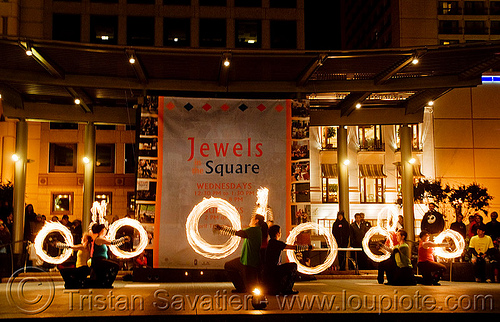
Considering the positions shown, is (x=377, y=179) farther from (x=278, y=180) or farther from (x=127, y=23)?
(x=278, y=180)

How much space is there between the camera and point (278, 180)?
16.7m

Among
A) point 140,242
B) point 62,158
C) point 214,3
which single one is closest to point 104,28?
point 214,3

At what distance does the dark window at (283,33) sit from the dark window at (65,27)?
1242 centimetres

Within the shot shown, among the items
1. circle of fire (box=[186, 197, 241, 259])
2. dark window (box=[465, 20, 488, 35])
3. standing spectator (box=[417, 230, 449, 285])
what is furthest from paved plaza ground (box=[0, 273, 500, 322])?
dark window (box=[465, 20, 488, 35])

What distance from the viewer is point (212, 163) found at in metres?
16.5

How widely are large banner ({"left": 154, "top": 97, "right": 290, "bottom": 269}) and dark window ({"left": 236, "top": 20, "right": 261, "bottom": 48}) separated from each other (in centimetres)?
2385

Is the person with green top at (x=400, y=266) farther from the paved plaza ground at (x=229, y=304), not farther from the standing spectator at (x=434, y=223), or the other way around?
the standing spectator at (x=434, y=223)

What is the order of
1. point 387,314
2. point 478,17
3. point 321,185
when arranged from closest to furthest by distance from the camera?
point 387,314, point 321,185, point 478,17

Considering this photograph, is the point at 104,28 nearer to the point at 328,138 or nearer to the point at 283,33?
the point at 283,33

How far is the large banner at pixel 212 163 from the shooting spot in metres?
16.2

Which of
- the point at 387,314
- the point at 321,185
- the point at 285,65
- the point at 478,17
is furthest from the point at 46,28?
the point at 478,17

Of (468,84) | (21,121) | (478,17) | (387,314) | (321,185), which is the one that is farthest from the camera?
(478,17)

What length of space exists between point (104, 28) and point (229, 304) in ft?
104

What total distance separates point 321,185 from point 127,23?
16.0 meters
